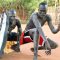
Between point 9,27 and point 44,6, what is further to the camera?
point 9,27

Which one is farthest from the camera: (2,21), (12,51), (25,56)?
(12,51)

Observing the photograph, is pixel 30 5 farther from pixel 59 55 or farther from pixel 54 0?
pixel 59 55

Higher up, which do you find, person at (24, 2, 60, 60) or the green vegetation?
person at (24, 2, 60, 60)

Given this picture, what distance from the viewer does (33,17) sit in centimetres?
537

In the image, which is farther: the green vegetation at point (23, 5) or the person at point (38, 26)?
the green vegetation at point (23, 5)

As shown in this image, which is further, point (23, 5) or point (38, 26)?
point (23, 5)

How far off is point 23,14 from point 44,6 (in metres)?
14.3

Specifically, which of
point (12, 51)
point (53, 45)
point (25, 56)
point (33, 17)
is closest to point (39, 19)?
point (33, 17)

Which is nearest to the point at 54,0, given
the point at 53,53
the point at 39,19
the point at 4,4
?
the point at 4,4

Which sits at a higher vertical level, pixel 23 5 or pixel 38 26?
pixel 38 26

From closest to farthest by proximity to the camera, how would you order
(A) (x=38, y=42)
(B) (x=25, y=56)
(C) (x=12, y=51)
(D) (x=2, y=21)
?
(A) (x=38, y=42)
(D) (x=2, y=21)
(B) (x=25, y=56)
(C) (x=12, y=51)

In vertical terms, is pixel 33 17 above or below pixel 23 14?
above

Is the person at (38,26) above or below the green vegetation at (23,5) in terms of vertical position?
above

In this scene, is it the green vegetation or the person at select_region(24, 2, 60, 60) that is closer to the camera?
the person at select_region(24, 2, 60, 60)
